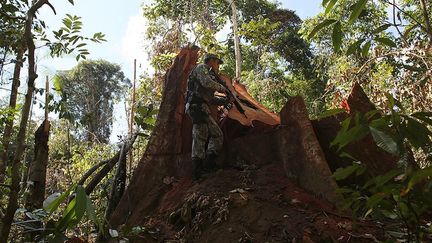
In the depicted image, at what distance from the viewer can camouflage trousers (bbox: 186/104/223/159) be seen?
5.35 m

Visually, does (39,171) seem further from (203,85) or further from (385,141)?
(385,141)

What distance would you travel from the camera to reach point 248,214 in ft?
13.4

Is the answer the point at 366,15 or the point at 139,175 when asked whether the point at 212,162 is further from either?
the point at 366,15

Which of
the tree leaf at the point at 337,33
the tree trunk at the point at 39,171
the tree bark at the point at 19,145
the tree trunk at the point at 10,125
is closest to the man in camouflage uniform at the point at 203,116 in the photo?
the tree trunk at the point at 39,171

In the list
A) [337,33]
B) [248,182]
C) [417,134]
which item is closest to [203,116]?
[248,182]

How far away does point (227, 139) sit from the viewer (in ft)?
18.5

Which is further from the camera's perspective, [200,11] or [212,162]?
[200,11]

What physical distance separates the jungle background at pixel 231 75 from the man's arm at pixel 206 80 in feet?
2.77

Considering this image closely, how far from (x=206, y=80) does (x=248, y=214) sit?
7.16 feet

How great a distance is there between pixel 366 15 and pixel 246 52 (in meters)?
7.23

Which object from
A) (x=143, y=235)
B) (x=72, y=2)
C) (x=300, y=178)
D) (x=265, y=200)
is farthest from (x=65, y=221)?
(x=300, y=178)

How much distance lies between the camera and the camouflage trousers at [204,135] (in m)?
5.35

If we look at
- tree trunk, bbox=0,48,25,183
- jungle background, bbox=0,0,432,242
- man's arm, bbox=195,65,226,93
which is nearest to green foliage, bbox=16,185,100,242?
jungle background, bbox=0,0,432,242

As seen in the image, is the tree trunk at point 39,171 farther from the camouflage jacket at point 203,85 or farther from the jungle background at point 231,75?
the camouflage jacket at point 203,85
